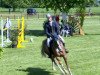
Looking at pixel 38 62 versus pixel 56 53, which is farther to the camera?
pixel 38 62

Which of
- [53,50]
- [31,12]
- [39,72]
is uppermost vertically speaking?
[53,50]

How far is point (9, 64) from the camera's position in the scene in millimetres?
15164

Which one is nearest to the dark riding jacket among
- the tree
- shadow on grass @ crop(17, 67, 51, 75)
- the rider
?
the rider

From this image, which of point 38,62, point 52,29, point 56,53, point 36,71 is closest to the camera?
point 56,53

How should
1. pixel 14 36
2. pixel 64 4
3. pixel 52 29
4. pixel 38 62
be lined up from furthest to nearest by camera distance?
pixel 64 4 < pixel 14 36 < pixel 38 62 < pixel 52 29

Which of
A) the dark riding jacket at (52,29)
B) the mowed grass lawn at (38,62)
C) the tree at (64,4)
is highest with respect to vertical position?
the dark riding jacket at (52,29)

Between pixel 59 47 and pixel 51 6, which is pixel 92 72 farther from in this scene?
pixel 51 6

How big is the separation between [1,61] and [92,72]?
14.4ft

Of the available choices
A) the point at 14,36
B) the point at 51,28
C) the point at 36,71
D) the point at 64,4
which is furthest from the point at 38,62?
the point at 64,4

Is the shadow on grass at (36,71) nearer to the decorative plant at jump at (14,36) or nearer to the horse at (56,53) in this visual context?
the horse at (56,53)

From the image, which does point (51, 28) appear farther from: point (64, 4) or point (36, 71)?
point (64, 4)

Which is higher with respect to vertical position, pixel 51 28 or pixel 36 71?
pixel 51 28

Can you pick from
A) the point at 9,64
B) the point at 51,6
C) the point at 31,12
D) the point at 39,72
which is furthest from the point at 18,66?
the point at 31,12

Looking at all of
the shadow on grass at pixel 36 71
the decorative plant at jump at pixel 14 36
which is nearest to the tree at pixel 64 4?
the decorative plant at jump at pixel 14 36
